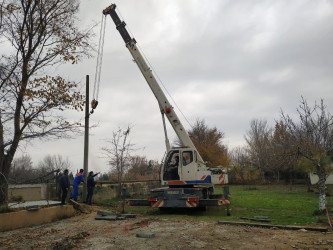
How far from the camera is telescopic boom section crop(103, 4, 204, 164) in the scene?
13133 millimetres

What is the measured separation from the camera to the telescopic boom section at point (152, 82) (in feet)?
43.1

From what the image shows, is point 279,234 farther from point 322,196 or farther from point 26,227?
point 26,227

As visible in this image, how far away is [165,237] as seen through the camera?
6938 mm

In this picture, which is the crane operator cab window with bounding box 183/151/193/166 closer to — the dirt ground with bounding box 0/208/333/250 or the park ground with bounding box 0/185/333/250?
the park ground with bounding box 0/185/333/250

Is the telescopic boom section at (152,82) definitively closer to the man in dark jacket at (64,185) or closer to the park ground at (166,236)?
the park ground at (166,236)

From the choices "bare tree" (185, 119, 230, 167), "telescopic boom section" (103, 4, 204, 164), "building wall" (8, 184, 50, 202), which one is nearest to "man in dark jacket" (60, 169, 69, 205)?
"building wall" (8, 184, 50, 202)

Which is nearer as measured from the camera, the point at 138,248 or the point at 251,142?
the point at 138,248

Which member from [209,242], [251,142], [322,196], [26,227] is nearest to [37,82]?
[26,227]

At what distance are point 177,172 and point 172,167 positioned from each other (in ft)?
1.06

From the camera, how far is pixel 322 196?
9.98 metres

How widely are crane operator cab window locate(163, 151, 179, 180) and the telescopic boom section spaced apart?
1.05m

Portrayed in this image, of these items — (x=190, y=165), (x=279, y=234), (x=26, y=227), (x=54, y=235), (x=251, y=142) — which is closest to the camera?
(x=279, y=234)

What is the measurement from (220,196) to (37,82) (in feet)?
31.6

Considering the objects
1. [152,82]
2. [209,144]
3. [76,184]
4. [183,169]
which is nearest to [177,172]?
[183,169]
